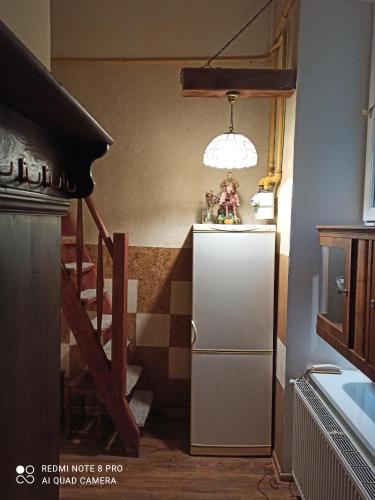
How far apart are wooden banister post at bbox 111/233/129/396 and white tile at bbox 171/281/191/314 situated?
71cm

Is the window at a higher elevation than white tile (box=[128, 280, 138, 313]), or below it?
higher

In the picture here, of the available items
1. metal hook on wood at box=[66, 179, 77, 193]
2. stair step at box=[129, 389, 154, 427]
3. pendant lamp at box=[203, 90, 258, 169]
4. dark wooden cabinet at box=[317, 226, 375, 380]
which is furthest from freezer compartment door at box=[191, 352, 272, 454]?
metal hook on wood at box=[66, 179, 77, 193]

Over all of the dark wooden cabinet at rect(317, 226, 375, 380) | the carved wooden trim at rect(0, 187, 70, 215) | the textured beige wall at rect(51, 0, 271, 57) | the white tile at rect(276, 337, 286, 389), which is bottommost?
the white tile at rect(276, 337, 286, 389)

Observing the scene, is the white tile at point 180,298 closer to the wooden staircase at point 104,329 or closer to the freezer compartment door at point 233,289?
the freezer compartment door at point 233,289

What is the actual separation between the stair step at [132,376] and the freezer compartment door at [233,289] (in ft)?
1.94

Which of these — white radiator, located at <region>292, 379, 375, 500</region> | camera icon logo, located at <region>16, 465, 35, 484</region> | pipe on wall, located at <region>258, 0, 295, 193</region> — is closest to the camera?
camera icon logo, located at <region>16, 465, 35, 484</region>

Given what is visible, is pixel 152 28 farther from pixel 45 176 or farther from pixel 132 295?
pixel 45 176

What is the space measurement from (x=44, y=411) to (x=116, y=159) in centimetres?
262

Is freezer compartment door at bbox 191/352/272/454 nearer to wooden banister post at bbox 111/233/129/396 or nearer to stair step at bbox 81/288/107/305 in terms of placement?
wooden banister post at bbox 111/233/129/396

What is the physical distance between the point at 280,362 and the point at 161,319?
3.66ft

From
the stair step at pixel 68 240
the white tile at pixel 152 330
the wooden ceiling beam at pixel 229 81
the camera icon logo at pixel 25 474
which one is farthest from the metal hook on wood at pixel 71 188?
the white tile at pixel 152 330

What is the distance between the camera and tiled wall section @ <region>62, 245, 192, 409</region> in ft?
11.0

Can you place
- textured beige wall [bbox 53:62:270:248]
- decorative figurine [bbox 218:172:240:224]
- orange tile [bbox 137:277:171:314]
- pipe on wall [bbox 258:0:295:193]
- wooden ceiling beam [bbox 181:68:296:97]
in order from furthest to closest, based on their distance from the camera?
orange tile [bbox 137:277:171:314]
textured beige wall [bbox 53:62:270:248]
decorative figurine [bbox 218:172:240:224]
pipe on wall [bbox 258:0:295:193]
wooden ceiling beam [bbox 181:68:296:97]

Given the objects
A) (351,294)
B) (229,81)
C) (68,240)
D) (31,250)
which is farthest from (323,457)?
(229,81)
